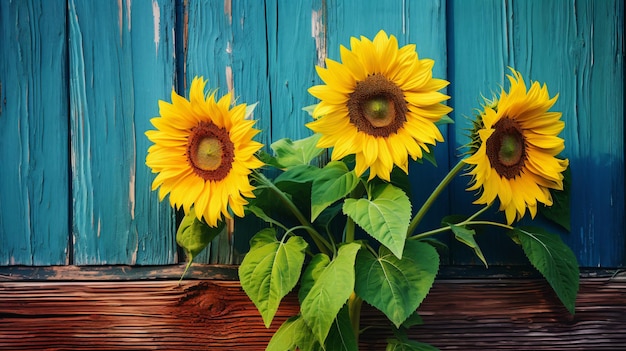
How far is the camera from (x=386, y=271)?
120cm

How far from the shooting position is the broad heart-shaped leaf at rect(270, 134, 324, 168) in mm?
1351

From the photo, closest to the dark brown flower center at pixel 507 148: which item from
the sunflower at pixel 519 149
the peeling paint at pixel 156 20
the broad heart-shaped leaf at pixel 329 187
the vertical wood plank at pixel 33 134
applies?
the sunflower at pixel 519 149

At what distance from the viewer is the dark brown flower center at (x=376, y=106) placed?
122 centimetres

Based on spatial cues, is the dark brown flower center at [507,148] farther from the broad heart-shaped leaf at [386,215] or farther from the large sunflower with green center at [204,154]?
the large sunflower with green center at [204,154]

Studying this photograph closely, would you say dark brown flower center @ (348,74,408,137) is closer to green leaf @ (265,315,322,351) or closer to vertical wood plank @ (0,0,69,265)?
green leaf @ (265,315,322,351)

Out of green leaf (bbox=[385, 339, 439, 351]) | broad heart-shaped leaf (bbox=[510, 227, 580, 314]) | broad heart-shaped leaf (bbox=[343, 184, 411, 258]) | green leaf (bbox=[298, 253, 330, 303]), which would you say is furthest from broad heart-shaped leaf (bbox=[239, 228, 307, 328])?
broad heart-shaped leaf (bbox=[510, 227, 580, 314])

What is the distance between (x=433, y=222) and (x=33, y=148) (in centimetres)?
91

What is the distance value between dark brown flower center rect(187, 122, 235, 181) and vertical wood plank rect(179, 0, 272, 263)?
24 centimetres

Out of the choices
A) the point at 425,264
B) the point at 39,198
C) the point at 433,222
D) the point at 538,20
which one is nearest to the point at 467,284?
the point at 433,222

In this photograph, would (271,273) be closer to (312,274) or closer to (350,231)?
(312,274)

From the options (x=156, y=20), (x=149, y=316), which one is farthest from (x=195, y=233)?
(x=156, y=20)

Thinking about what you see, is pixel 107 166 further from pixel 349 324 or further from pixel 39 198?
pixel 349 324

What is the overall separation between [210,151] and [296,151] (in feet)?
0.74

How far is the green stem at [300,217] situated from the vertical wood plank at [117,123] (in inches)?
11.3
